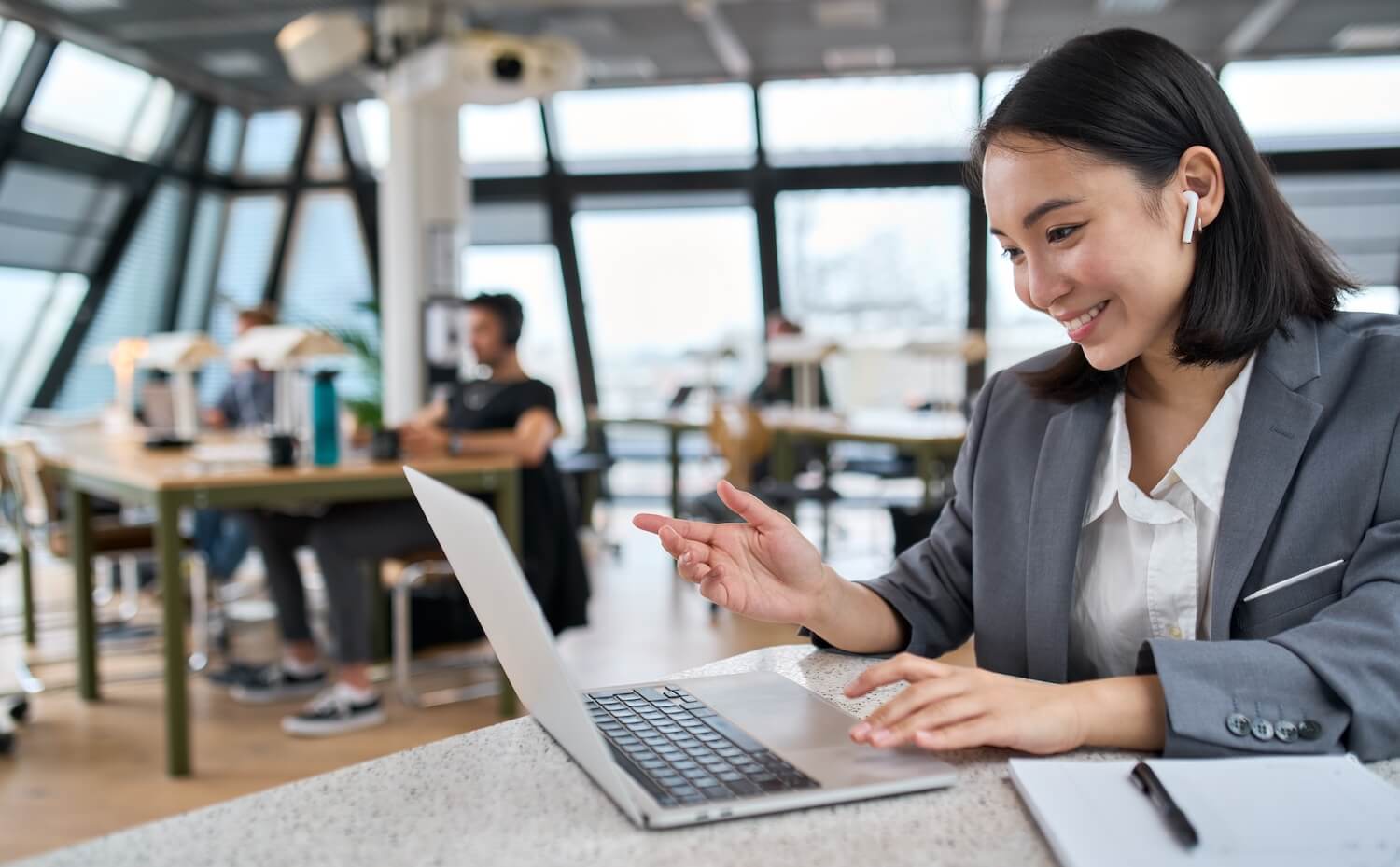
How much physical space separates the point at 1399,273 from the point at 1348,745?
7985 millimetres

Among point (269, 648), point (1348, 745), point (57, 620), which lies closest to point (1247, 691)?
point (1348, 745)

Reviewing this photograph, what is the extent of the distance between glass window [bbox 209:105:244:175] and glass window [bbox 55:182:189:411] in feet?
1.35

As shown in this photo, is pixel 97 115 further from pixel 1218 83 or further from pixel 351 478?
pixel 1218 83

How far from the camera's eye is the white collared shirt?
114cm

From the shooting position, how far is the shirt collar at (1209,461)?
3.70ft

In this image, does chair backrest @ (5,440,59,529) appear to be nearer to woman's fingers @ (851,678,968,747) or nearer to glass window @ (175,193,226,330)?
woman's fingers @ (851,678,968,747)

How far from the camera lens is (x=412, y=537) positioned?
12.0 ft

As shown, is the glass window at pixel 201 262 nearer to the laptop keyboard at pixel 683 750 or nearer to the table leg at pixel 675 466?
the table leg at pixel 675 466

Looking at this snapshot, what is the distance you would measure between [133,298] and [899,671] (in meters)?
8.05

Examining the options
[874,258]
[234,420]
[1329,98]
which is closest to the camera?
[234,420]

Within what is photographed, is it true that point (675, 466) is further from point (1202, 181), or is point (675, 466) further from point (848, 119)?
point (1202, 181)

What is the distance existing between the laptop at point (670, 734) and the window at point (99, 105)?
22.8 feet

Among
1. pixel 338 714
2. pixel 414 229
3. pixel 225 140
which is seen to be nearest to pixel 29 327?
pixel 225 140

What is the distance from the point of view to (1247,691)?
2.90ft
